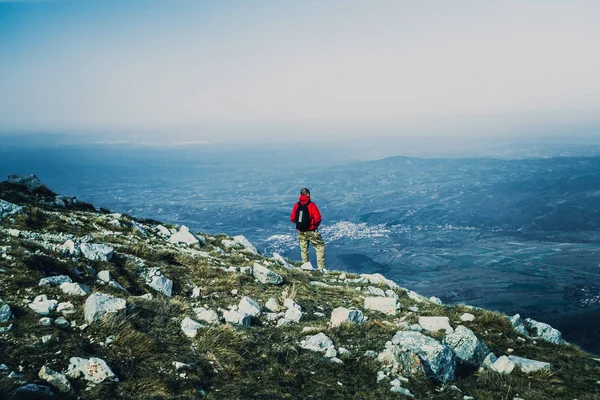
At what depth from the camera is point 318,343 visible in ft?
24.5

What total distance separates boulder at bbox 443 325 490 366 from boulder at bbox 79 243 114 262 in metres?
9.40

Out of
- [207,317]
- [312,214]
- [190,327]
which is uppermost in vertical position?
[312,214]

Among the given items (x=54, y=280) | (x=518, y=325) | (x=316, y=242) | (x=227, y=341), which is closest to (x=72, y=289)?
(x=54, y=280)

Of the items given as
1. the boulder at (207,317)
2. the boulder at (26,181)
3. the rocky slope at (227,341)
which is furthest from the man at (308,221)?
the boulder at (26,181)

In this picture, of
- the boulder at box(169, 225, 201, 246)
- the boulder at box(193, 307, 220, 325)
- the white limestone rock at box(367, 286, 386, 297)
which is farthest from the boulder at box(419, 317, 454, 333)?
the boulder at box(169, 225, 201, 246)

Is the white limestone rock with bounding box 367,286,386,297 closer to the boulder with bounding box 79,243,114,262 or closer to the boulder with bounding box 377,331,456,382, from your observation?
the boulder with bounding box 377,331,456,382

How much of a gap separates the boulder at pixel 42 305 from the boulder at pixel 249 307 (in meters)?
4.02

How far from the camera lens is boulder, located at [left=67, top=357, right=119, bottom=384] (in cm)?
511

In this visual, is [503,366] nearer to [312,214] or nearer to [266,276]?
[266,276]

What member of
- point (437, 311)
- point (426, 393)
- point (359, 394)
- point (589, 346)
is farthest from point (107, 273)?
point (589, 346)

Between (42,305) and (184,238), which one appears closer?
(42,305)

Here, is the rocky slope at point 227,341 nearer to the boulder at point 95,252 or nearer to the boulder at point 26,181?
the boulder at point 95,252

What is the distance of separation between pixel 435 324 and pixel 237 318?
16.0 ft

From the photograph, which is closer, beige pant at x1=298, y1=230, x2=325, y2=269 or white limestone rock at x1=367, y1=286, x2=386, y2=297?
white limestone rock at x1=367, y1=286, x2=386, y2=297
